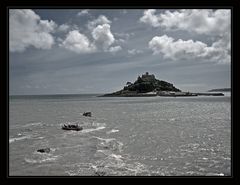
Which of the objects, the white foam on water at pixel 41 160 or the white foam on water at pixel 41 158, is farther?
the white foam on water at pixel 41 158

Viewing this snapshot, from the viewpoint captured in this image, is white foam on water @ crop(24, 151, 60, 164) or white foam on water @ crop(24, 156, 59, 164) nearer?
white foam on water @ crop(24, 156, 59, 164)

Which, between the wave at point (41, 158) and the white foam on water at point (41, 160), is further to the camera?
the wave at point (41, 158)

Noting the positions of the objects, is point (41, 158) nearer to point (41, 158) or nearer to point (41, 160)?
point (41, 158)

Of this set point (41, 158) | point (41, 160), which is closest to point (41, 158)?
point (41, 158)

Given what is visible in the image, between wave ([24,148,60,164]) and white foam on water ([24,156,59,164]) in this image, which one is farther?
wave ([24,148,60,164])

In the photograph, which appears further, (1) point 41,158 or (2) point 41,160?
(1) point 41,158

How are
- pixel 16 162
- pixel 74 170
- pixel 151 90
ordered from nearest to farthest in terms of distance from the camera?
1. pixel 74 170
2. pixel 16 162
3. pixel 151 90
